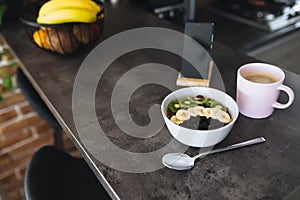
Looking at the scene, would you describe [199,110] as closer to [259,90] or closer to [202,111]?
[202,111]

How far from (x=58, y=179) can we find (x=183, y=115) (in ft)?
1.38

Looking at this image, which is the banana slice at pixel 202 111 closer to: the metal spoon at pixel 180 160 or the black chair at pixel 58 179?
the metal spoon at pixel 180 160

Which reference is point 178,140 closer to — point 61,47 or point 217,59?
point 217,59

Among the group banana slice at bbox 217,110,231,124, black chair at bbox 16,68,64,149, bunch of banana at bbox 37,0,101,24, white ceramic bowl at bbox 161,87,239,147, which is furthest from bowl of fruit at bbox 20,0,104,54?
banana slice at bbox 217,110,231,124

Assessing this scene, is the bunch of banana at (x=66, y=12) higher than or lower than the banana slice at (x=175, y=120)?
higher

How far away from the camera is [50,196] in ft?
2.47

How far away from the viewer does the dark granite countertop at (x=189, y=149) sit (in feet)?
1.83

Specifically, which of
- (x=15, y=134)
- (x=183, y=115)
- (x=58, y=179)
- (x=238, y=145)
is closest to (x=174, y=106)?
(x=183, y=115)

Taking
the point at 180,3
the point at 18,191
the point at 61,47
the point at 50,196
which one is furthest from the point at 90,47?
the point at 18,191

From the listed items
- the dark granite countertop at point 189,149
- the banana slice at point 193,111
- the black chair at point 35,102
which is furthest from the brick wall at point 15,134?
the banana slice at point 193,111

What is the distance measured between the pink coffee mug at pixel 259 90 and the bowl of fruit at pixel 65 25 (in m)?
0.49

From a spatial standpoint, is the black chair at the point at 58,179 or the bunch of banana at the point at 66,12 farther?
the bunch of banana at the point at 66,12

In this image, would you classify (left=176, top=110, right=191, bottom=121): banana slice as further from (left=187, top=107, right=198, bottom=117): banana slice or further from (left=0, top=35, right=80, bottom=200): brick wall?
(left=0, top=35, right=80, bottom=200): brick wall

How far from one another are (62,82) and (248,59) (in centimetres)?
55
